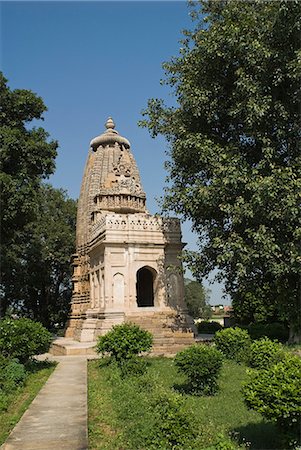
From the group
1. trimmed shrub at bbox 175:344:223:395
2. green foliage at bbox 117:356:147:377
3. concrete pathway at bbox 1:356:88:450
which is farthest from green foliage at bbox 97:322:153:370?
trimmed shrub at bbox 175:344:223:395

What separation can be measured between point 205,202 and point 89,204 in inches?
518

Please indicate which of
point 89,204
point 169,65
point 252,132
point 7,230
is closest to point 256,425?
point 252,132

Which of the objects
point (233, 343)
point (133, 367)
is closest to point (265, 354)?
point (233, 343)

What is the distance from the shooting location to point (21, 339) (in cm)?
1161

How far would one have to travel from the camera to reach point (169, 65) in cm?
1678

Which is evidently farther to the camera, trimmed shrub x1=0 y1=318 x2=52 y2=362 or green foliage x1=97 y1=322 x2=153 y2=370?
green foliage x1=97 y1=322 x2=153 y2=370

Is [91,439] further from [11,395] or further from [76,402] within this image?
[11,395]

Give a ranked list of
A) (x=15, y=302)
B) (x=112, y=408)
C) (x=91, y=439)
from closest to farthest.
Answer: (x=91, y=439), (x=112, y=408), (x=15, y=302)

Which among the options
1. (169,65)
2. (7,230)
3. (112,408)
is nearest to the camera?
(112,408)

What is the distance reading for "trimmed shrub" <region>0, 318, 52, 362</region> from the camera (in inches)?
456

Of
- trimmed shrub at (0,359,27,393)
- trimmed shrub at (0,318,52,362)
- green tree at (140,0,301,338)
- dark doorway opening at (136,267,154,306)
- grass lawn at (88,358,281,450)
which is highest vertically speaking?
green tree at (140,0,301,338)

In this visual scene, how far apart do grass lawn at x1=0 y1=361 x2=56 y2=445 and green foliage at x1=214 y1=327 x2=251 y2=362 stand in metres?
5.32

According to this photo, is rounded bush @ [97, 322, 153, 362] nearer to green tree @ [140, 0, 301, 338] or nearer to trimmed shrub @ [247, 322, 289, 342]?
green tree @ [140, 0, 301, 338]

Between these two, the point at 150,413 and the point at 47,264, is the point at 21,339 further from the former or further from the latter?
the point at 47,264
